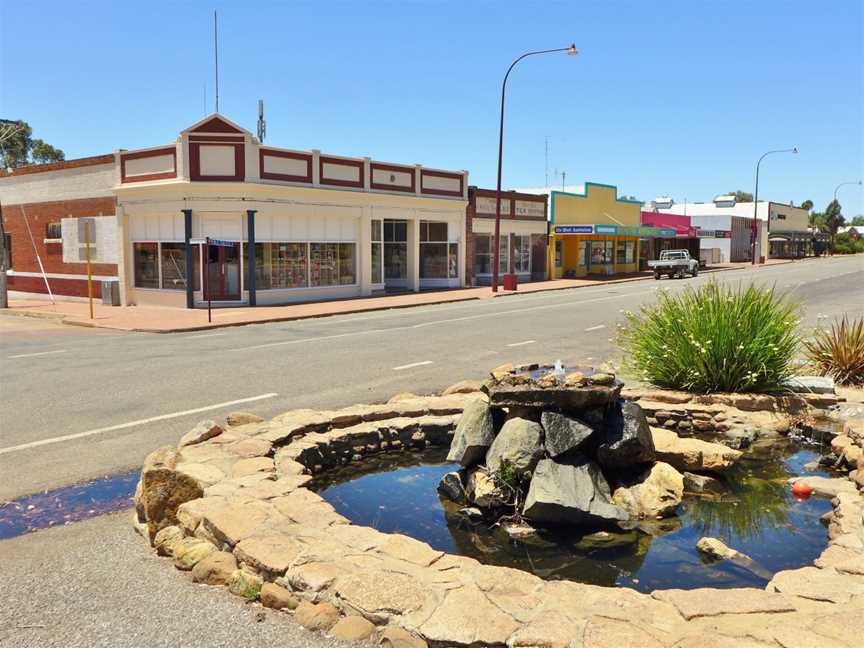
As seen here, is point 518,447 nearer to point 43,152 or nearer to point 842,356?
point 842,356

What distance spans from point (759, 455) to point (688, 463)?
52.8 inches

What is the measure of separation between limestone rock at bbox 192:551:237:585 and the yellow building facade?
133 feet

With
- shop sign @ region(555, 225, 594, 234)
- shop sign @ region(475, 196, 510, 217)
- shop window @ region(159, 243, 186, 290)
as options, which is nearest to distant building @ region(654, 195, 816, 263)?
shop sign @ region(555, 225, 594, 234)

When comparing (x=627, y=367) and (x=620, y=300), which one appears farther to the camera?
(x=620, y=300)

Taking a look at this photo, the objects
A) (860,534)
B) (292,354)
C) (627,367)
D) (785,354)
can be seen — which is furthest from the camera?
(292,354)

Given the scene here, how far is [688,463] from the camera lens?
6910mm

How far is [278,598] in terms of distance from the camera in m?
4.16

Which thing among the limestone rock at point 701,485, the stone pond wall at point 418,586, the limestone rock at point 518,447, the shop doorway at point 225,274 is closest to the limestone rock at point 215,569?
the stone pond wall at point 418,586

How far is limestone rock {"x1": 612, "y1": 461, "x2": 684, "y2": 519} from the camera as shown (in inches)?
239

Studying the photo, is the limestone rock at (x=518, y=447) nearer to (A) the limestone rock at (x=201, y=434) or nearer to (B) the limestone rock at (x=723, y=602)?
(B) the limestone rock at (x=723, y=602)

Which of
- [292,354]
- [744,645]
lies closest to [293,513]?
[744,645]

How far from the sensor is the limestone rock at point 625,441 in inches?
253

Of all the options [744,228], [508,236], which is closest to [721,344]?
[508,236]

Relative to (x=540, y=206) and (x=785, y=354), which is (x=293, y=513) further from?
(x=540, y=206)
